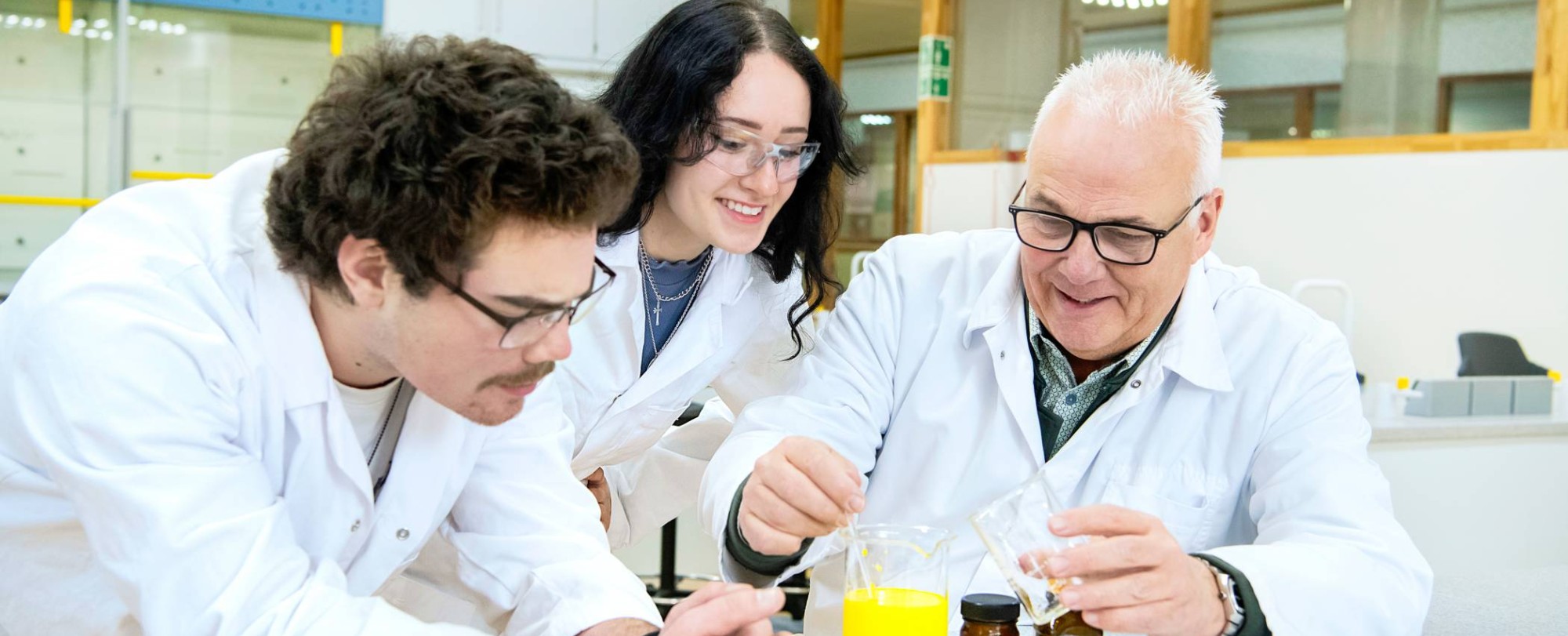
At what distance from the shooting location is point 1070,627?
117cm

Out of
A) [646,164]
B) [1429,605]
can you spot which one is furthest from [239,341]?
[1429,605]

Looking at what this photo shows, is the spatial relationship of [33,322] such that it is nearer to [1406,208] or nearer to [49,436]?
[49,436]

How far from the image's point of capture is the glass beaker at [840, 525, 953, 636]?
1105 mm

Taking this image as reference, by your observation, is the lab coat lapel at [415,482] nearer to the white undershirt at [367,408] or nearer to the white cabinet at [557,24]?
the white undershirt at [367,408]

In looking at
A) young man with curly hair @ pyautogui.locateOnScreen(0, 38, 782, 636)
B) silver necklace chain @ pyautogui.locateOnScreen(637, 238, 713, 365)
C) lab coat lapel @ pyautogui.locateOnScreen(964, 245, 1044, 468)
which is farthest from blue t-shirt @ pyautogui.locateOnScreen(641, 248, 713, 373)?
young man with curly hair @ pyautogui.locateOnScreen(0, 38, 782, 636)

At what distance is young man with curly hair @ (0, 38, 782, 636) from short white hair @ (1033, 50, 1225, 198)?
67cm

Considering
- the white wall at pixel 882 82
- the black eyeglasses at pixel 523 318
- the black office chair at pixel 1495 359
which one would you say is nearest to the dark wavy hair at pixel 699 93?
the black eyeglasses at pixel 523 318

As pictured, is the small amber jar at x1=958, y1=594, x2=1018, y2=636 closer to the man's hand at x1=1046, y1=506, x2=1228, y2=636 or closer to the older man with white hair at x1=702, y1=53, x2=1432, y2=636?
the man's hand at x1=1046, y1=506, x2=1228, y2=636

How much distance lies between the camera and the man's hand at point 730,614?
1.16 meters

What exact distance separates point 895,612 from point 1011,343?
A: 2.57ft

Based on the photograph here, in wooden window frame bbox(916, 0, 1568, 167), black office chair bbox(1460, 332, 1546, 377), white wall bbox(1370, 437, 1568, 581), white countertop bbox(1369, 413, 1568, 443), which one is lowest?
white wall bbox(1370, 437, 1568, 581)

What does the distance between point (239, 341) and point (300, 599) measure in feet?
0.86

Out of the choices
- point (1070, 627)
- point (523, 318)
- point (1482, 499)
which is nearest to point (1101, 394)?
point (1070, 627)

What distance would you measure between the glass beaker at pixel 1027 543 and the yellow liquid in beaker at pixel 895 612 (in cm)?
7
